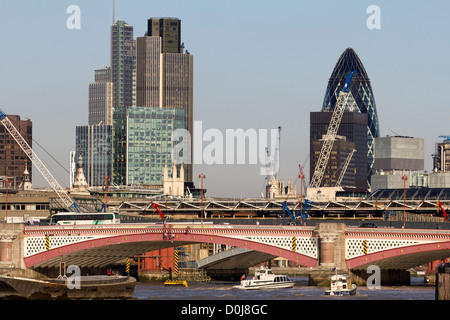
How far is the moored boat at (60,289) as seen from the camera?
13512 centimetres

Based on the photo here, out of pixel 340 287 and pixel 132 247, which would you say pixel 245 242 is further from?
pixel 340 287

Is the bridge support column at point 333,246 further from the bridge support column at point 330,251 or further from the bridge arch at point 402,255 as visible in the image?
the bridge arch at point 402,255

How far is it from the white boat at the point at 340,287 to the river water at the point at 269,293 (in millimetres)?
930

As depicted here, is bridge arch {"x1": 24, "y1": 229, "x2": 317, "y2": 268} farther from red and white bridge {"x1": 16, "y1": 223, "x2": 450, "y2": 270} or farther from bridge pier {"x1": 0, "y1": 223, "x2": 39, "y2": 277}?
bridge pier {"x1": 0, "y1": 223, "x2": 39, "y2": 277}

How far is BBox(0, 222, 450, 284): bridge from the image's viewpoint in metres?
151

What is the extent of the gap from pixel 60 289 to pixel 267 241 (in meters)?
32.9

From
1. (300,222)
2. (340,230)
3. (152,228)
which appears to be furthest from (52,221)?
(340,230)

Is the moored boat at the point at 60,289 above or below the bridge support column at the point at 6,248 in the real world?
below

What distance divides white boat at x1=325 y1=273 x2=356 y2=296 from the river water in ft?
3.05

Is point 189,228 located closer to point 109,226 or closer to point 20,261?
point 109,226

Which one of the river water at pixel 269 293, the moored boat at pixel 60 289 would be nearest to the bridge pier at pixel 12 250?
Result: the river water at pixel 269 293

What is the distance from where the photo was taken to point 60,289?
136 meters

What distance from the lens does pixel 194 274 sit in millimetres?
189750
